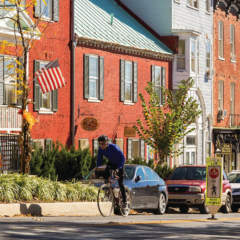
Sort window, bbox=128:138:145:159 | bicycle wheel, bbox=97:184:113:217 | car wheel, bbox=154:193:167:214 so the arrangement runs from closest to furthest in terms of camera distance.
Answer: bicycle wheel, bbox=97:184:113:217
car wheel, bbox=154:193:167:214
window, bbox=128:138:145:159

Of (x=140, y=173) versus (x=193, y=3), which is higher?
(x=193, y=3)

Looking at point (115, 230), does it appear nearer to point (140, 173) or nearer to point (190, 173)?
point (140, 173)

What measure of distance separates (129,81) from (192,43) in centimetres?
615

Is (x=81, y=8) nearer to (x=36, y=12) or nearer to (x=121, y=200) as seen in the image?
(x=36, y=12)

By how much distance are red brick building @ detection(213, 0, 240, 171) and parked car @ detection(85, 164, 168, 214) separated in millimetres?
24277

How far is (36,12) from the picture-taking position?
32719 millimetres

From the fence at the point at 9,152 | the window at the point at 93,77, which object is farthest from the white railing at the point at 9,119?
the window at the point at 93,77

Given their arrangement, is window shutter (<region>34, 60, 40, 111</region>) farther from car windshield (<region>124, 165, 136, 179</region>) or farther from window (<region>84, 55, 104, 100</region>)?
car windshield (<region>124, 165, 136, 179</region>)

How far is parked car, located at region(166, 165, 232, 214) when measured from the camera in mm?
26938

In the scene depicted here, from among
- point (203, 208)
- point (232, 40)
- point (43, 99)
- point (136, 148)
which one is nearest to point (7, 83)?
point (43, 99)

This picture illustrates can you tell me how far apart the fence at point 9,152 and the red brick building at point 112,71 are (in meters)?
4.70

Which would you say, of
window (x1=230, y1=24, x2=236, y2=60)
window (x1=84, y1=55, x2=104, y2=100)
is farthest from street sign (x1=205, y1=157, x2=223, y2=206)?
window (x1=230, y1=24, x2=236, y2=60)

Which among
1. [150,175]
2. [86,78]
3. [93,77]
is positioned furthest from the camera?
[93,77]

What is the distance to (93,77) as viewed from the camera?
36.6m
